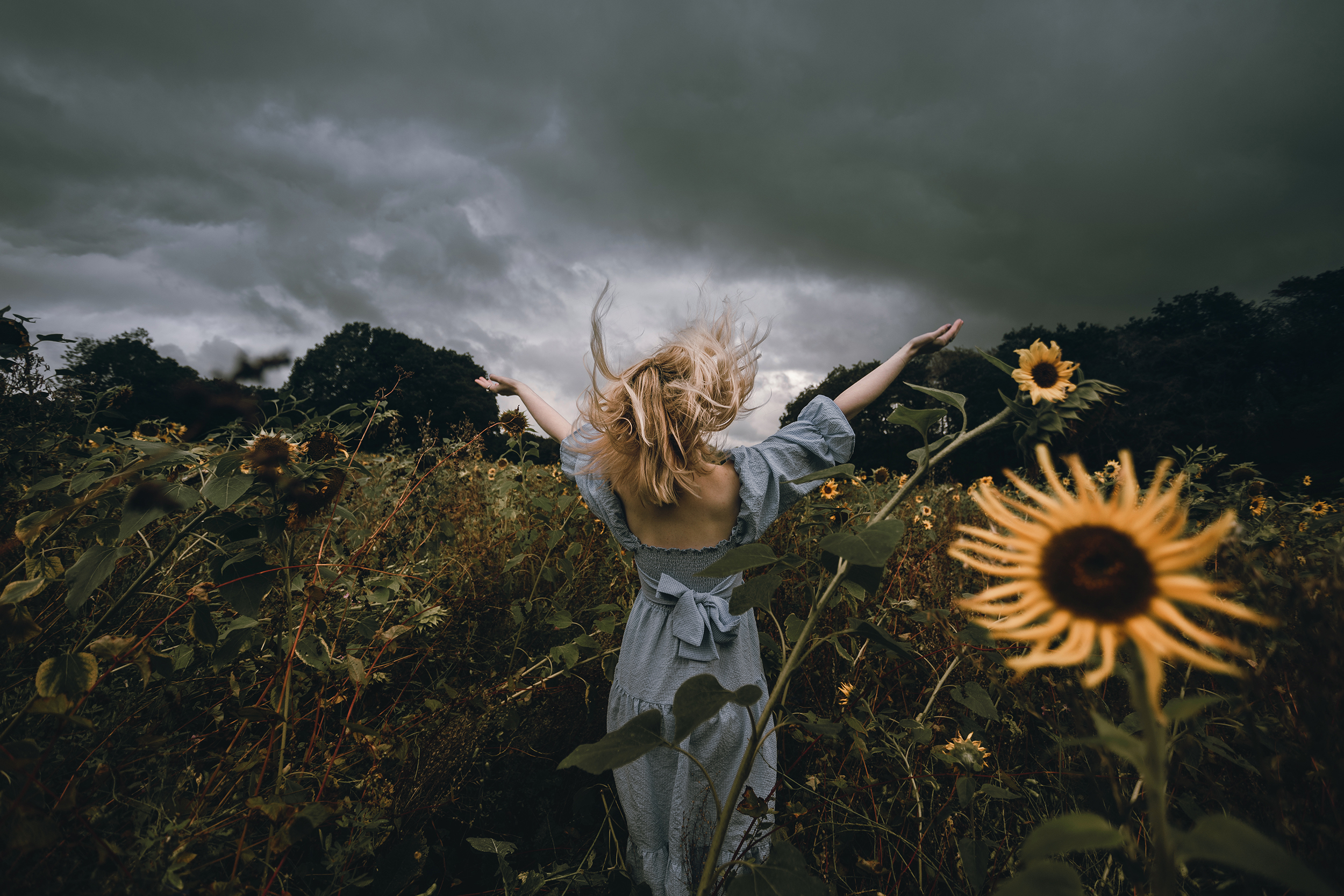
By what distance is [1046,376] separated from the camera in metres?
0.84

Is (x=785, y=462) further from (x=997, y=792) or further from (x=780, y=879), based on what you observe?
(x=780, y=879)

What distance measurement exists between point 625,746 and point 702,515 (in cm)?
117

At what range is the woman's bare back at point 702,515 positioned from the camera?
1.91 meters

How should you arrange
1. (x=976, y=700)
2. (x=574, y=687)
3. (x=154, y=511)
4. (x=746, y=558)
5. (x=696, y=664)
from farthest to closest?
1. (x=574, y=687)
2. (x=696, y=664)
3. (x=976, y=700)
4. (x=154, y=511)
5. (x=746, y=558)

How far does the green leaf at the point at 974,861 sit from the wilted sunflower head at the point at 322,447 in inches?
69.5

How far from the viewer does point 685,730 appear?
72 centimetres

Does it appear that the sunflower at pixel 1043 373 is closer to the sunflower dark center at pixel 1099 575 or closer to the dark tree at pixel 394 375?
the sunflower dark center at pixel 1099 575

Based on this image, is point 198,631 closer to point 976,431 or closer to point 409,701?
point 409,701

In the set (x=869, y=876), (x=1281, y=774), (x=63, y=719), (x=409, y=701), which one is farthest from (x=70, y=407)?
(x=1281, y=774)

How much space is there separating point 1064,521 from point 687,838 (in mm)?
1654

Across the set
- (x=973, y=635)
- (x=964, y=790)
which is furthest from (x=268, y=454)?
(x=964, y=790)

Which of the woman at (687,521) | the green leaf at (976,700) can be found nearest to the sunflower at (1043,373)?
the woman at (687,521)

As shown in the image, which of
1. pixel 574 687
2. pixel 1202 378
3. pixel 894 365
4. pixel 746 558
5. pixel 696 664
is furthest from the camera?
pixel 1202 378

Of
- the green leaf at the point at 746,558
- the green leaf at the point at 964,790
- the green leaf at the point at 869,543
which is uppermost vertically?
the green leaf at the point at 869,543
